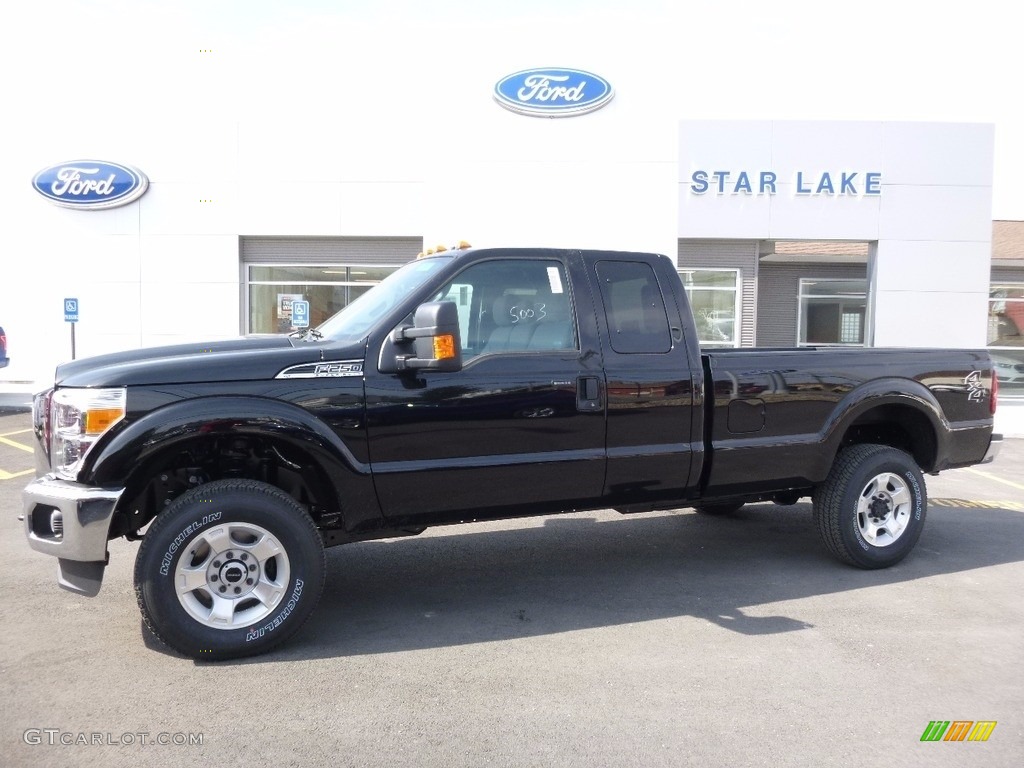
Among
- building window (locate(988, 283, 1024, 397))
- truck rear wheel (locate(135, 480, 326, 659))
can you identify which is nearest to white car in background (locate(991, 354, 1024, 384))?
building window (locate(988, 283, 1024, 397))

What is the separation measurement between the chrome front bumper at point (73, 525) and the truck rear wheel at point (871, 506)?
422 cm

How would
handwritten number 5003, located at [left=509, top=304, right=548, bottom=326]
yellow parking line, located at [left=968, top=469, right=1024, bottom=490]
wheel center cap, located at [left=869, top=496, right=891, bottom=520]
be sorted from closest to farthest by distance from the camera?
handwritten number 5003, located at [left=509, top=304, right=548, bottom=326]
wheel center cap, located at [left=869, top=496, right=891, bottom=520]
yellow parking line, located at [left=968, top=469, right=1024, bottom=490]

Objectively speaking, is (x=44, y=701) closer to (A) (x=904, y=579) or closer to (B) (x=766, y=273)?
(A) (x=904, y=579)

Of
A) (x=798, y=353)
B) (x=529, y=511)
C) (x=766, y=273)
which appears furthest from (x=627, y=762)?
(x=766, y=273)

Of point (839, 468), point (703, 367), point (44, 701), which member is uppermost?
point (703, 367)

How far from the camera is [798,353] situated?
517 cm

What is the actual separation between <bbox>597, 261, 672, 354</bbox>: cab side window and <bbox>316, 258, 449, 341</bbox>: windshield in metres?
0.99

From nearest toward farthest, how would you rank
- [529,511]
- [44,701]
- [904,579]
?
[44,701]
[529,511]
[904,579]

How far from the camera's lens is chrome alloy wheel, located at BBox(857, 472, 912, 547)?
5.43 meters

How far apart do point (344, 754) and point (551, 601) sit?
76.8 inches

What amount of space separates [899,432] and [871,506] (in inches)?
30.9

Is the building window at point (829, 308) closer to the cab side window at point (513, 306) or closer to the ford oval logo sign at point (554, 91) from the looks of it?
the ford oval logo sign at point (554, 91)

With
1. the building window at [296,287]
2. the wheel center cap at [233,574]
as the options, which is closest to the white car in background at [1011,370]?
the building window at [296,287]

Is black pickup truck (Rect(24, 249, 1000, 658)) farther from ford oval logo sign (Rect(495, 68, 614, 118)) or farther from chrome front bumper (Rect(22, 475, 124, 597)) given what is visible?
ford oval logo sign (Rect(495, 68, 614, 118))
